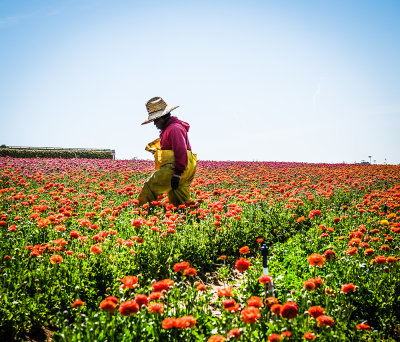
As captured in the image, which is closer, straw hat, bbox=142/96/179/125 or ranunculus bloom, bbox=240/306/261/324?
ranunculus bloom, bbox=240/306/261/324

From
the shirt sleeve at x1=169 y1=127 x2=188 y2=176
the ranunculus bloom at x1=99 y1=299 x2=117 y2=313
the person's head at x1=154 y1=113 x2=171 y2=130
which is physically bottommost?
the ranunculus bloom at x1=99 y1=299 x2=117 y2=313

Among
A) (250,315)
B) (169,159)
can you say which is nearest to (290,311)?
(250,315)

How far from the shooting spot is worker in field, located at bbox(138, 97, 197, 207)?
5.82m

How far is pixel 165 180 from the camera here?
234 inches

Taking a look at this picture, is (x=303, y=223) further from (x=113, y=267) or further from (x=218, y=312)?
(x=113, y=267)

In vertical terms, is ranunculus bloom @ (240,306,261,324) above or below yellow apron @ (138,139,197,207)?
below

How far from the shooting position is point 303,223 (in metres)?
7.16

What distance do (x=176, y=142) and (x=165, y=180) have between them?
77 centimetres

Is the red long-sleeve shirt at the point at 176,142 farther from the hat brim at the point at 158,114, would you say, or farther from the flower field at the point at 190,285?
the flower field at the point at 190,285

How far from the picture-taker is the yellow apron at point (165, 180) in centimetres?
595

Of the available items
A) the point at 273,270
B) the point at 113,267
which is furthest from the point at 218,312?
the point at 113,267

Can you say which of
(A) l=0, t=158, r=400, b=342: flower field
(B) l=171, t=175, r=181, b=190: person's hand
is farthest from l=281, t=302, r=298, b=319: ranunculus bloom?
(B) l=171, t=175, r=181, b=190: person's hand

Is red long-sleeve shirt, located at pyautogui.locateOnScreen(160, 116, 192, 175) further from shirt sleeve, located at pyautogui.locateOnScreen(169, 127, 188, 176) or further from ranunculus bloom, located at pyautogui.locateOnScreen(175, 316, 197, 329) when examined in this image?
ranunculus bloom, located at pyautogui.locateOnScreen(175, 316, 197, 329)

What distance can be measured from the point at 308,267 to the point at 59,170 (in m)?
11.2
